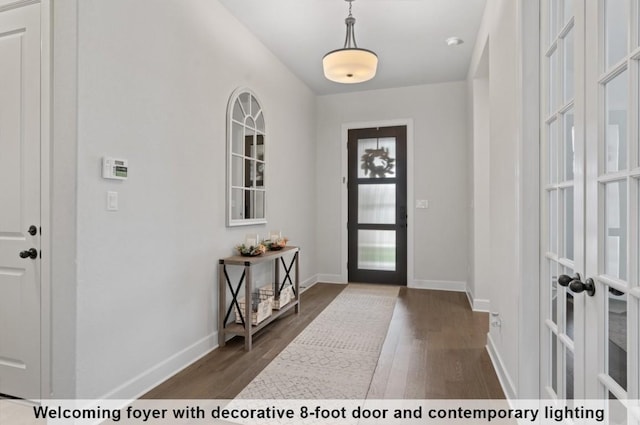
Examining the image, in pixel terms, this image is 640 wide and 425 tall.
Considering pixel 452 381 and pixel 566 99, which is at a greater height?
pixel 566 99

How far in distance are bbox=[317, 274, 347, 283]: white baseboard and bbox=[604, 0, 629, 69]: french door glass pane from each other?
449cm

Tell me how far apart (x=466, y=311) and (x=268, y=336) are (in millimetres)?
2200

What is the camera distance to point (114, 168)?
1.98 metres

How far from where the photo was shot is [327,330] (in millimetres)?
3232

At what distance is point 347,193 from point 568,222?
3.90m

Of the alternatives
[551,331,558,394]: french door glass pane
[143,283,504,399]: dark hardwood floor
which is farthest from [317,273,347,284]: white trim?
[551,331,558,394]: french door glass pane

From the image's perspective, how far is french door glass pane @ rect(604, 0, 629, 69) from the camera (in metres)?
1.01

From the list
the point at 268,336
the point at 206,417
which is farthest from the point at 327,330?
the point at 206,417

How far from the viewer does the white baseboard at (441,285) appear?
4.80 meters

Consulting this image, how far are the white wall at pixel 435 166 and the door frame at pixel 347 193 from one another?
0.03m

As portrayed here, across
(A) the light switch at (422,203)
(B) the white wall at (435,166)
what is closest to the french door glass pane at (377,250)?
(B) the white wall at (435,166)

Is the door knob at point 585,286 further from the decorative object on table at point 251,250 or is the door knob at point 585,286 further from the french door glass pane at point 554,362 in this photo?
the decorative object on table at point 251,250

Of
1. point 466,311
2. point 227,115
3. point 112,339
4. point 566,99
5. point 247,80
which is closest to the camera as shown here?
point 566,99

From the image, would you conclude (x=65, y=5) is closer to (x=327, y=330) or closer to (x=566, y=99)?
(x=566, y=99)
